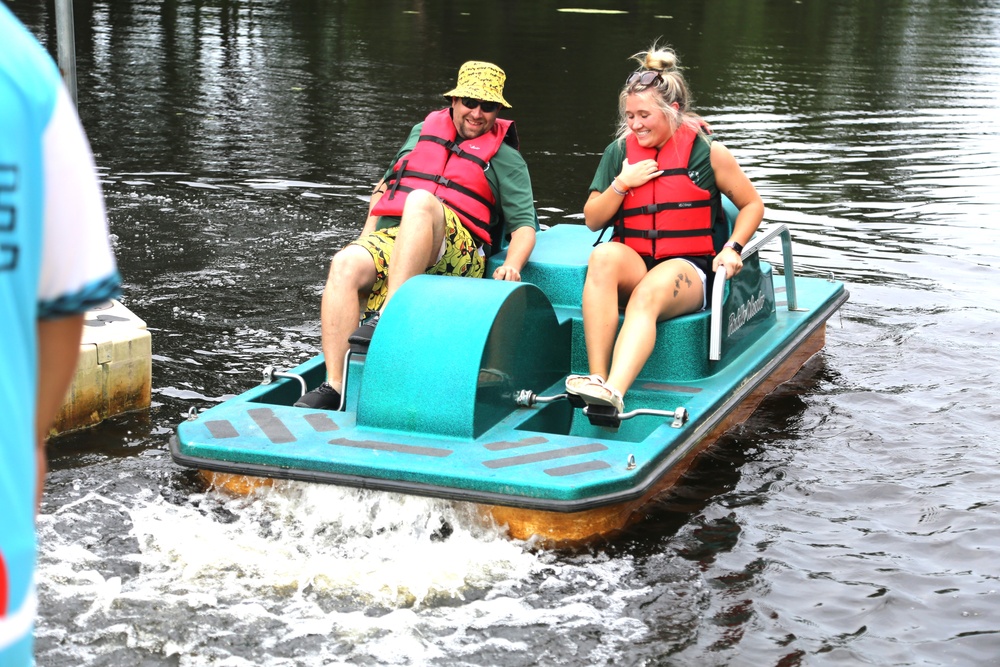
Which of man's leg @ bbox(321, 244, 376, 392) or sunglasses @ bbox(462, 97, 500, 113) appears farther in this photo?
sunglasses @ bbox(462, 97, 500, 113)

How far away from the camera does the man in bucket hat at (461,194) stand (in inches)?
192

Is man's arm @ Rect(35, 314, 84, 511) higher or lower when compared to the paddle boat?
Answer: higher

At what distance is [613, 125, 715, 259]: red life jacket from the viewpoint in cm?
497

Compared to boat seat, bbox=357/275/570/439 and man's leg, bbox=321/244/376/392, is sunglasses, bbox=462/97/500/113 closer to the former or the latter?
man's leg, bbox=321/244/376/392

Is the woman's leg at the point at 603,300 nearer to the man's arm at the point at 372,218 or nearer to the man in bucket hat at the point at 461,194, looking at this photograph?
the man in bucket hat at the point at 461,194

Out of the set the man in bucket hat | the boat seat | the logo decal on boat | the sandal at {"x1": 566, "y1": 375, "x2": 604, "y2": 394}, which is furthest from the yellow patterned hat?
Answer: the sandal at {"x1": 566, "y1": 375, "x2": 604, "y2": 394}

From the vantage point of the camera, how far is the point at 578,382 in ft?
14.2

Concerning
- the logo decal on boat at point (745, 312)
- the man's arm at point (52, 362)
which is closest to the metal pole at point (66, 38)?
the logo decal on boat at point (745, 312)

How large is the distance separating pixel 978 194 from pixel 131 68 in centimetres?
979

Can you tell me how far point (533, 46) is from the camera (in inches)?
770

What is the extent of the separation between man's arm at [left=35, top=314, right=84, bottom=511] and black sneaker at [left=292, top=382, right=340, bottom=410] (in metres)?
3.03

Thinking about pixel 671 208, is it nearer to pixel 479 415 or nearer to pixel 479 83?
pixel 479 83

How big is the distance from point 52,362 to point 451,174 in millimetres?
3878

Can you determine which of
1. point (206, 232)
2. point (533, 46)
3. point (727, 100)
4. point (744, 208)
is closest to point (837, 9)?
point (533, 46)
